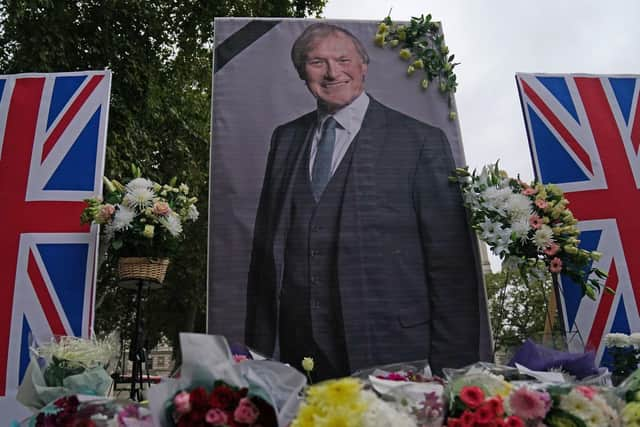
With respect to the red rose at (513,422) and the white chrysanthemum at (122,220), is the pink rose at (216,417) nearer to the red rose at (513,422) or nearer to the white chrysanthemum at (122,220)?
the red rose at (513,422)

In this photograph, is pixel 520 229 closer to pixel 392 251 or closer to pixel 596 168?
pixel 392 251

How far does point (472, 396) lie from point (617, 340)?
273 centimetres

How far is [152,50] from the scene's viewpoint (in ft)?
30.4

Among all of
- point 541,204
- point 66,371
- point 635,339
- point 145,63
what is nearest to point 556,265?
point 541,204

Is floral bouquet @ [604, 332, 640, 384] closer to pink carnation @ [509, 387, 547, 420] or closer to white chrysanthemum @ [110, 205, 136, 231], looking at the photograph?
pink carnation @ [509, 387, 547, 420]

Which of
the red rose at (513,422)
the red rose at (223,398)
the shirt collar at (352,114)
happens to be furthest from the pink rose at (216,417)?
the shirt collar at (352,114)

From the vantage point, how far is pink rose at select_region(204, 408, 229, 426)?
1626 millimetres

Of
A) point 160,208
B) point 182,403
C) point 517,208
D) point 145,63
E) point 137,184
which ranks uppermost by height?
point 145,63

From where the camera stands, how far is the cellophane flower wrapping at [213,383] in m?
1.71

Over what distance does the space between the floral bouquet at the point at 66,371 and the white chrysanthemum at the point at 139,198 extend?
59.4 inches

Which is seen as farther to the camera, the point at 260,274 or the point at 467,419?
the point at 260,274

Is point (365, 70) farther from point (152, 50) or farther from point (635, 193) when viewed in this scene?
point (152, 50)

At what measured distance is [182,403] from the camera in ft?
5.43

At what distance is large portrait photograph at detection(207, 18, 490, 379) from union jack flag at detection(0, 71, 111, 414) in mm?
800
